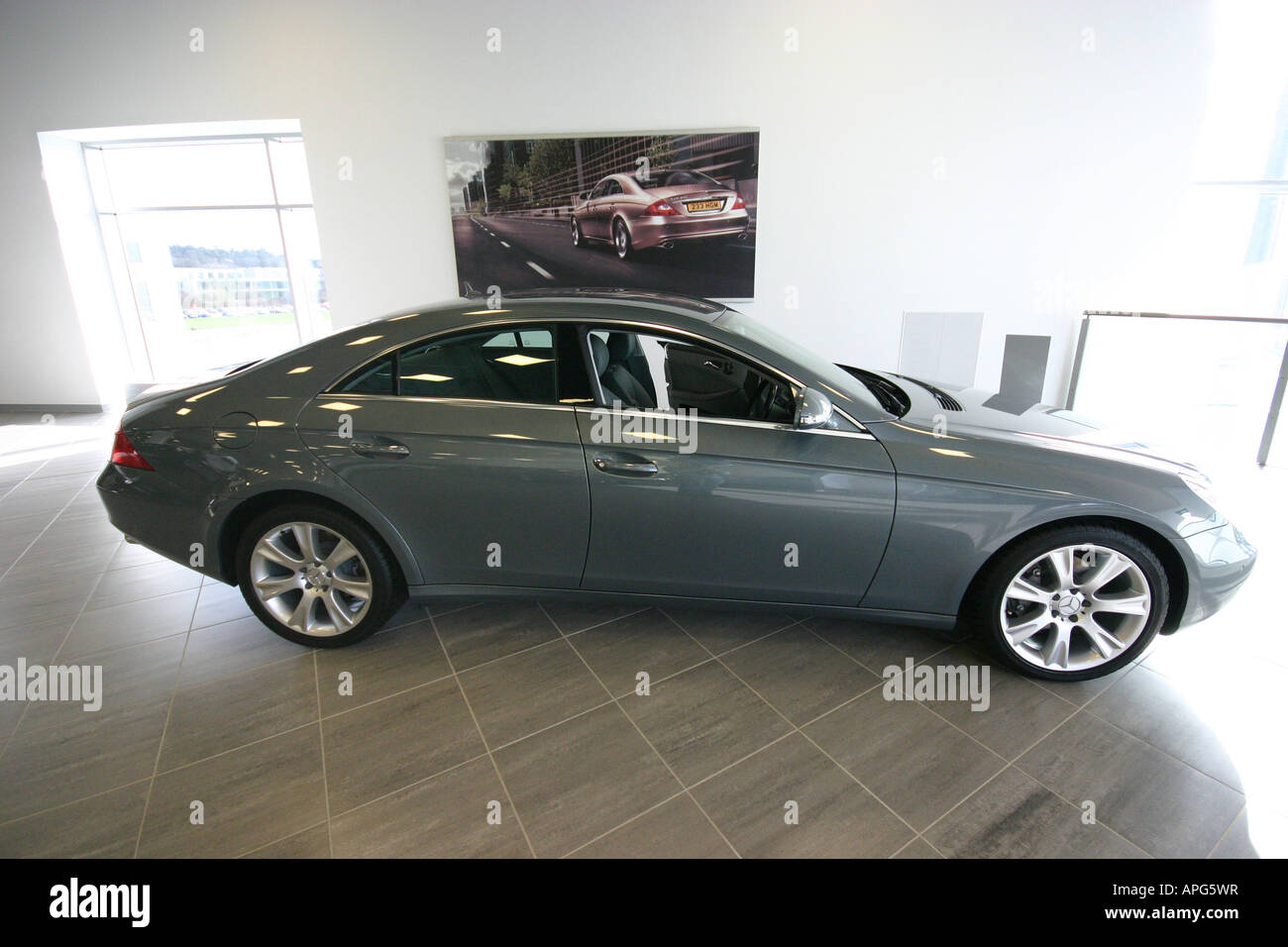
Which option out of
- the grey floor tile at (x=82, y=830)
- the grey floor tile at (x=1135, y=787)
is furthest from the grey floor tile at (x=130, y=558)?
the grey floor tile at (x=1135, y=787)

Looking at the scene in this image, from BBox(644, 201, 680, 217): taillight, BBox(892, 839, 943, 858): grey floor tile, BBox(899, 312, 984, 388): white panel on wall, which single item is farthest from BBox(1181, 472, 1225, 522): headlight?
BBox(644, 201, 680, 217): taillight

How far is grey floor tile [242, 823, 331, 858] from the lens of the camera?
1605 mm

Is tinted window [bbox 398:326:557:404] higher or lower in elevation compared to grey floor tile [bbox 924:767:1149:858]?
higher

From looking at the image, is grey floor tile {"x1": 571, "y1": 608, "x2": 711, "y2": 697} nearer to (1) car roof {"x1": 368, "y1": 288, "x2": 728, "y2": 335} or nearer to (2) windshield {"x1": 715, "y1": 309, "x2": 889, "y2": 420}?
(2) windshield {"x1": 715, "y1": 309, "x2": 889, "y2": 420}

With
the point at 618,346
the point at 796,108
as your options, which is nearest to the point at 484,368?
the point at 618,346

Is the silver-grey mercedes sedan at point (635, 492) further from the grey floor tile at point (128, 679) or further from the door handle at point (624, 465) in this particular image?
the grey floor tile at point (128, 679)

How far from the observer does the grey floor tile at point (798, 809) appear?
1620 mm

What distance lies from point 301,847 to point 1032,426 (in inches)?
102

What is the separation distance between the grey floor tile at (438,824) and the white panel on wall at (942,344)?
4.50 meters

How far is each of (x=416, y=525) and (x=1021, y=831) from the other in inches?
80.0

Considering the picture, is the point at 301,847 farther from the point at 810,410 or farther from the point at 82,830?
the point at 810,410
